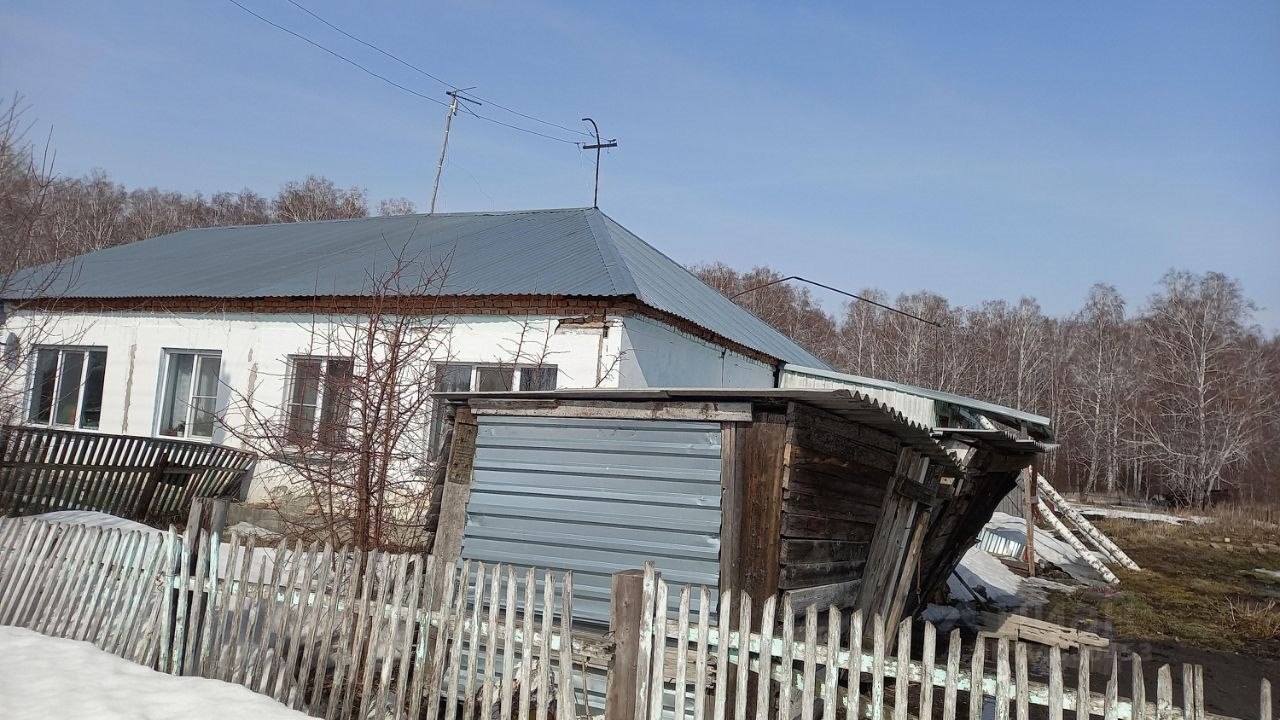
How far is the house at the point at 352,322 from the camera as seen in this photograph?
1086 centimetres

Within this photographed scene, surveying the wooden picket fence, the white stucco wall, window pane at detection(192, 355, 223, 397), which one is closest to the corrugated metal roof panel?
the white stucco wall

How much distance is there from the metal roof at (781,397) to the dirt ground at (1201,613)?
4543mm

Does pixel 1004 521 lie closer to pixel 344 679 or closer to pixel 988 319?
pixel 344 679

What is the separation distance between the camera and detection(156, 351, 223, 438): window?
1362 cm

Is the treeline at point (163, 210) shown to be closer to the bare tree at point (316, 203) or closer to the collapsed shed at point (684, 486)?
the bare tree at point (316, 203)

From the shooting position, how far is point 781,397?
15.6 ft

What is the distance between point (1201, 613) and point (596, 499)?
37.1 ft

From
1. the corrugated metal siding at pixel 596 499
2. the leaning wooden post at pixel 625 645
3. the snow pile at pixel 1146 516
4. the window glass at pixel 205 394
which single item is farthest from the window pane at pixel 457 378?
the snow pile at pixel 1146 516

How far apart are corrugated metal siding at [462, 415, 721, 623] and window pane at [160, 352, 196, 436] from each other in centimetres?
1014

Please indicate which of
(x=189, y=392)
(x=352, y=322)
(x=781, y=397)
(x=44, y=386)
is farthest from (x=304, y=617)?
(x=44, y=386)

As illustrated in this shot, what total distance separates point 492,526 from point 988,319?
161ft

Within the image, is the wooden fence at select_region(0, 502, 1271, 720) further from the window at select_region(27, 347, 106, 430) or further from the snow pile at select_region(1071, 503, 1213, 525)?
the snow pile at select_region(1071, 503, 1213, 525)

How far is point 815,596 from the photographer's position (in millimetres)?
5504

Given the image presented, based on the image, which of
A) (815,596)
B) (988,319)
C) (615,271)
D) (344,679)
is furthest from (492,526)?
(988,319)
